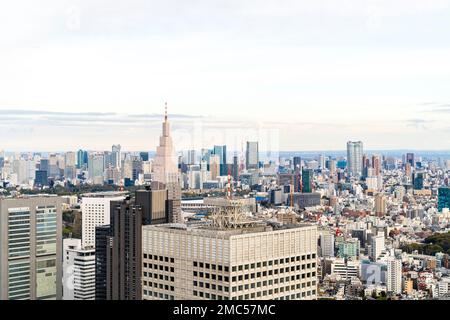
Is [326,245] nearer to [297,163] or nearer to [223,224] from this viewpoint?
[297,163]

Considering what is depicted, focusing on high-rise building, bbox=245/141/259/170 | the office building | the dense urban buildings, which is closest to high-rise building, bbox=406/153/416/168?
the dense urban buildings

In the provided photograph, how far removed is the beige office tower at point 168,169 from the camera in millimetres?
4155

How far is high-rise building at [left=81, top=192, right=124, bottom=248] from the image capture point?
512cm

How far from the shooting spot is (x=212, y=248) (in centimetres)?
308

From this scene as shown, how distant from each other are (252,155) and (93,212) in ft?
6.49

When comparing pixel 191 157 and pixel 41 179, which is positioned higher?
pixel 191 157

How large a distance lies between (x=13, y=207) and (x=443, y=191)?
358 centimetres

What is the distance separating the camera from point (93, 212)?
5430 mm

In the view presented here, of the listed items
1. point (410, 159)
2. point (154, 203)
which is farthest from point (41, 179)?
point (410, 159)

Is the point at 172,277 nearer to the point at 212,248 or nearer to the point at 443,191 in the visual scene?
the point at 212,248

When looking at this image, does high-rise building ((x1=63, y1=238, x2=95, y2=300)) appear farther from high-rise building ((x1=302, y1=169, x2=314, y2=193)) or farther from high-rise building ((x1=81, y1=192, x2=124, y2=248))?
high-rise building ((x1=302, y1=169, x2=314, y2=193))

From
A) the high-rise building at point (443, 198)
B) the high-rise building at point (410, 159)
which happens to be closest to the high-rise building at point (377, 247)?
the high-rise building at point (443, 198)
